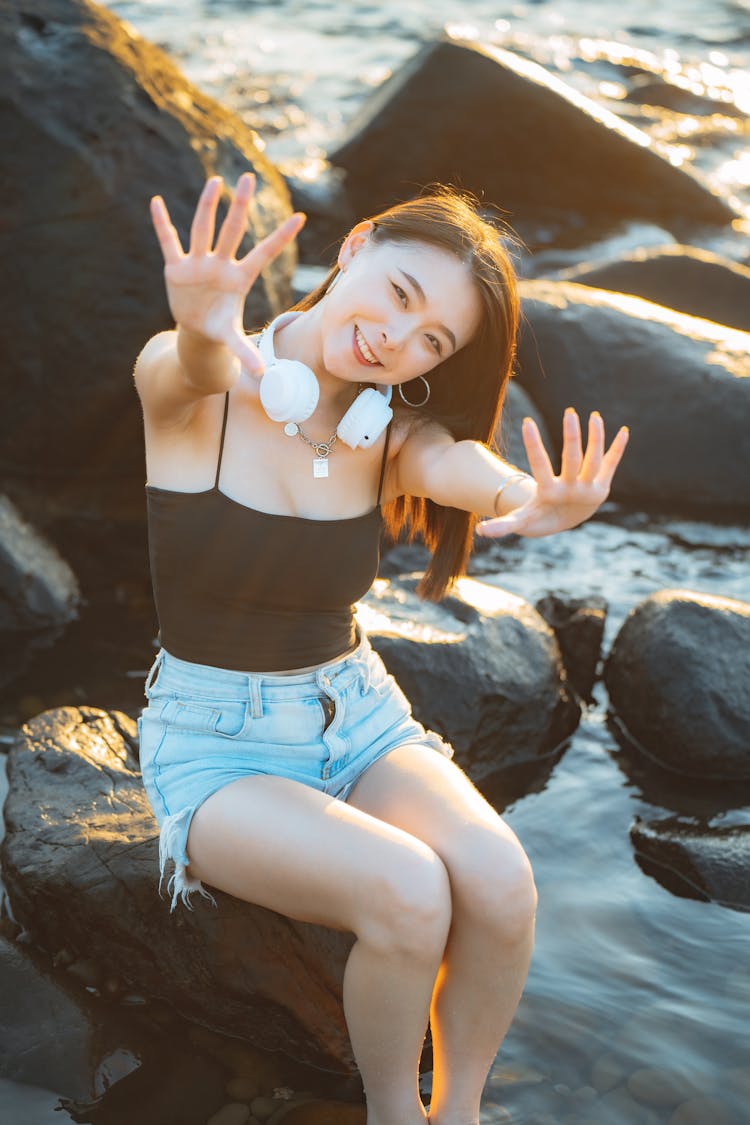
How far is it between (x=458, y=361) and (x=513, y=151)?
8.50m

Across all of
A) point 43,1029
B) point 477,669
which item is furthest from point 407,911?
point 477,669

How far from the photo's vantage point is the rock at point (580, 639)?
584 cm

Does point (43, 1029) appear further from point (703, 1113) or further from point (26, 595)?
point (26, 595)

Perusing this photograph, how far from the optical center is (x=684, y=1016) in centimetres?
409

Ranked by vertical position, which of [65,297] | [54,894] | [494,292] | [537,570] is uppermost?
[494,292]

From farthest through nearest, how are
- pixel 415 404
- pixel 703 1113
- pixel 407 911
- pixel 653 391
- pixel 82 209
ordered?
pixel 653 391, pixel 82 209, pixel 415 404, pixel 703 1113, pixel 407 911

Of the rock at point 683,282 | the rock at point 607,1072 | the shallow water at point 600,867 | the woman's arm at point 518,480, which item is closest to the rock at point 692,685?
the shallow water at point 600,867

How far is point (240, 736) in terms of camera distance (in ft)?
11.4

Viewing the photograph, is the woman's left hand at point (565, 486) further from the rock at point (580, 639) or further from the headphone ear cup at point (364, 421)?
the rock at point (580, 639)

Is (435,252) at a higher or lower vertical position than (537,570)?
higher

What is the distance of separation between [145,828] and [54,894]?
326mm

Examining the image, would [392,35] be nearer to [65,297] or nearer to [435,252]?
[65,297]

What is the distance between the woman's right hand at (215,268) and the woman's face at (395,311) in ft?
1.76

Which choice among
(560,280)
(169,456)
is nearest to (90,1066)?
(169,456)
